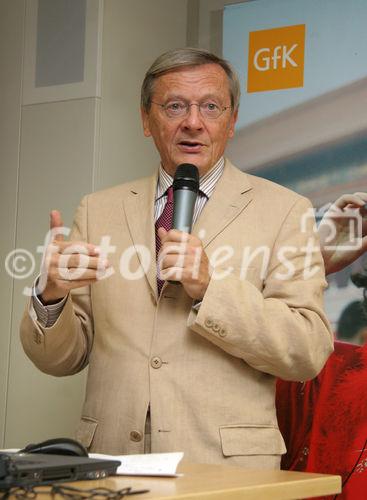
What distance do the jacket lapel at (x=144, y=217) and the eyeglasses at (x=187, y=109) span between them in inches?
A: 8.1

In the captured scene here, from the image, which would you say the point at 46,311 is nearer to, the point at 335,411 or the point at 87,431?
the point at 87,431

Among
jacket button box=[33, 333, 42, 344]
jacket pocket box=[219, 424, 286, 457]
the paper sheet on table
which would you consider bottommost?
jacket pocket box=[219, 424, 286, 457]

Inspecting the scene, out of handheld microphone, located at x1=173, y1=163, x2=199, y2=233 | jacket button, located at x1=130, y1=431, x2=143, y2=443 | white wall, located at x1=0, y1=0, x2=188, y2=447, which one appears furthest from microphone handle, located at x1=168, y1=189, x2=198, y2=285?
white wall, located at x1=0, y1=0, x2=188, y2=447

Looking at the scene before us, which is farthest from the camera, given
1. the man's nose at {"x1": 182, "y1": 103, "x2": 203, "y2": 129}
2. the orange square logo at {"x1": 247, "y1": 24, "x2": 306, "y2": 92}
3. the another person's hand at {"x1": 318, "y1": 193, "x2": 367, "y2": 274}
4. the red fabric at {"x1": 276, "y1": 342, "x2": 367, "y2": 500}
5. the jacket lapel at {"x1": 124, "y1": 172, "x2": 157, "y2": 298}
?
the orange square logo at {"x1": 247, "y1": 24, "x2": 306, "y2": 92}

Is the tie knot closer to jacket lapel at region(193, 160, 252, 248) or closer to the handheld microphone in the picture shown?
jacket lapel at region(193, 160, 252, 248)

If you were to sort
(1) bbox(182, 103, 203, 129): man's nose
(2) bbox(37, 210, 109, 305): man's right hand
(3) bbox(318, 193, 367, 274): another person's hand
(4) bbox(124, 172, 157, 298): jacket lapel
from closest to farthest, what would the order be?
1. (2) bbox(37, 210, 109, 305): man's right hand
2. (4) bbox(124, 172, 157, 298): jacket lapel
3. (1) bbox(182, 103, 203, 129): man's nose
4. (3) bbox(318, 193, 367, 274): another person's hand

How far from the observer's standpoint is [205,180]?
2.71 metres

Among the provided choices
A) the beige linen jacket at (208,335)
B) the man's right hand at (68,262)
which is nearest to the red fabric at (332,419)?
the beige linen jacket at (208,335)

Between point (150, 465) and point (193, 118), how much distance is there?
1.25 metres

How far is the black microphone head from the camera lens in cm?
239

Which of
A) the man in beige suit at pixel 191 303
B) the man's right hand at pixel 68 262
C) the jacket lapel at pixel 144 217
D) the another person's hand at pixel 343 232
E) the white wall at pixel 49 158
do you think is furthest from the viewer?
the white wall at pixel 49 158

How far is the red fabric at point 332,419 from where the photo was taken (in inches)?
121

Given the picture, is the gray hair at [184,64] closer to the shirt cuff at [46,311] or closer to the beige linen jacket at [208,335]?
the beige linen jacket at [208,335]

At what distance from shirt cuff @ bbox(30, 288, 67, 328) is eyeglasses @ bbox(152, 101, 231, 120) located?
2.34 ft
